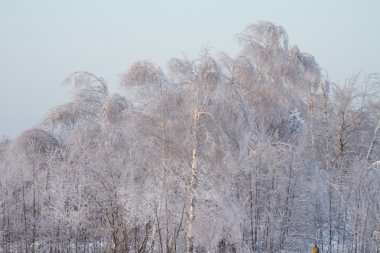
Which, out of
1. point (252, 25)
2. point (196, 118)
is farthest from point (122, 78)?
point (252, 25)

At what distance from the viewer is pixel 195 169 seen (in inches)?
539

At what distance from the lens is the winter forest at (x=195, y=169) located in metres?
13.4

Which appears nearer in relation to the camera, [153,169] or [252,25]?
[153,169]

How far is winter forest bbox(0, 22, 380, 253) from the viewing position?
13445 millimetres

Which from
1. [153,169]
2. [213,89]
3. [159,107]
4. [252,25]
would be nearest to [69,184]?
[153,169]

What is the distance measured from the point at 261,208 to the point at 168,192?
4530 millimetres

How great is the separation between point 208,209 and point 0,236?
26.5 feet

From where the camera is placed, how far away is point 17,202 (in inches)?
720

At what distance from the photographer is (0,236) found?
17.0m

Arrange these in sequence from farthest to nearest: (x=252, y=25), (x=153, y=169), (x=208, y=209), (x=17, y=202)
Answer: (x=252, y=25), (x=17, y=202), (x=153, y=169), (x=208, y=209)

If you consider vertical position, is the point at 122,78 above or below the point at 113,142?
above

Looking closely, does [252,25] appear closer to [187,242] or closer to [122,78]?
[122,78]

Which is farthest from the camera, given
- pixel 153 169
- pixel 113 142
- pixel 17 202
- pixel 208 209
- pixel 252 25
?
pixel 252 25

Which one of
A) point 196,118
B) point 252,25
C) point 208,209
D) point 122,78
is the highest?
point 252,25
